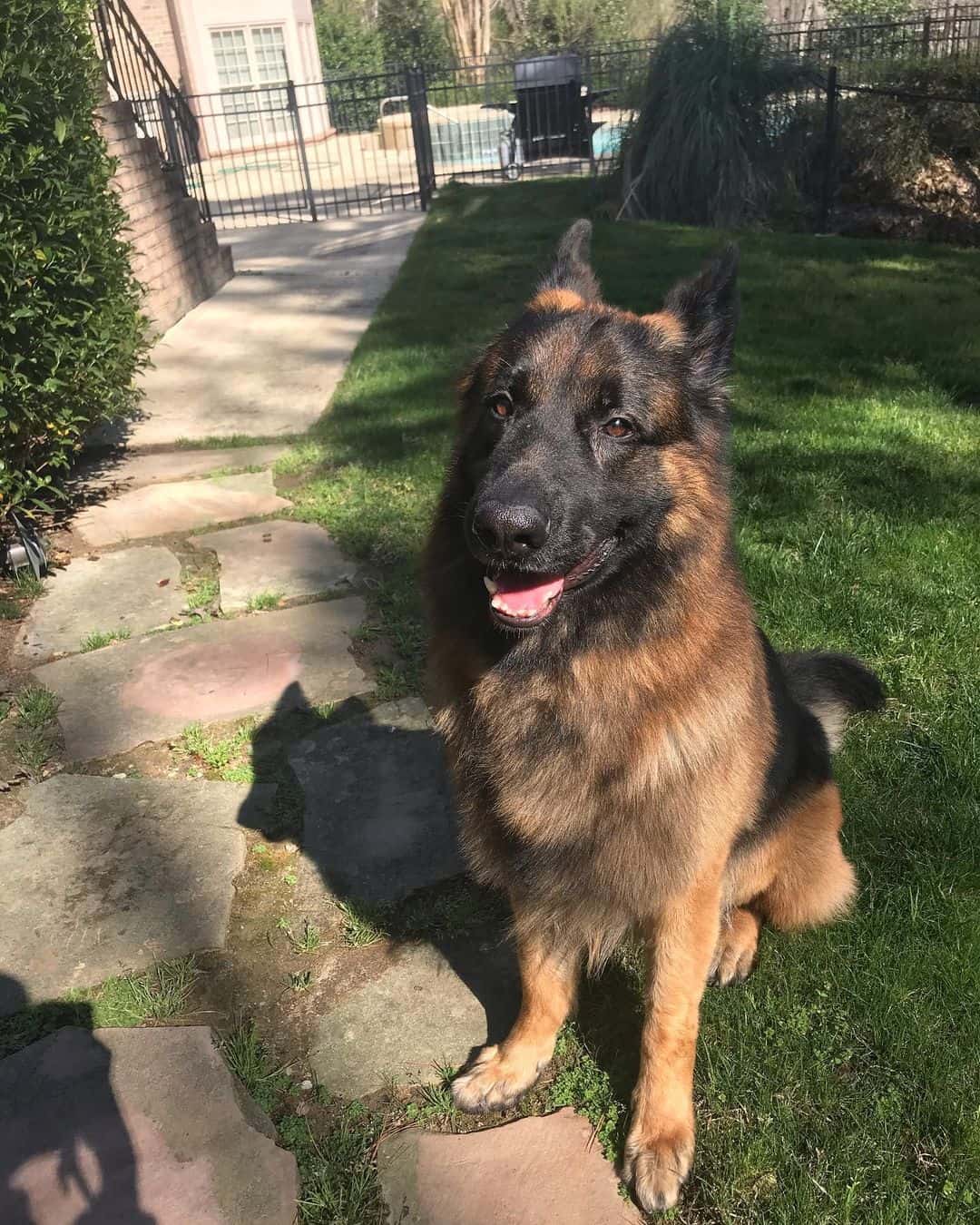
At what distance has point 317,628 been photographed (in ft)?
13.2

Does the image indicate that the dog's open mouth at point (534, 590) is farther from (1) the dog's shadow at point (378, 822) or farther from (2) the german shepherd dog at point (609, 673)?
(1) the dog's shadow at point (378, 822)

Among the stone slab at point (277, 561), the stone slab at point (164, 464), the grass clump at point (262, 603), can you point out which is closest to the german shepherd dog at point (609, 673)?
the grass clump at point (262, 603)

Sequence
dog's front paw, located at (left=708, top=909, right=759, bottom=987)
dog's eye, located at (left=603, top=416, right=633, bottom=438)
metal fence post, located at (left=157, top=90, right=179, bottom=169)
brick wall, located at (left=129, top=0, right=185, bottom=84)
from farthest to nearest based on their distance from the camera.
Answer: brick wall, located at (left=129, top=0, right=185, bottom=84) < metal fence post, located at (left=157, top=90, right=179, bottom=169) < dog's front paw, located at (left=708, top=909, right=759, bottom=987) < dog's eye, located at (left=603, top=416, right=633, bottom=438)

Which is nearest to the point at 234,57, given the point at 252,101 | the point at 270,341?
the point at 252,101

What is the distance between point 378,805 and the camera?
307 cm

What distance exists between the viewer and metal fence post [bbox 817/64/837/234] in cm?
1075

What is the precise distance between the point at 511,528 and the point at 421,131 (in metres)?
15.6

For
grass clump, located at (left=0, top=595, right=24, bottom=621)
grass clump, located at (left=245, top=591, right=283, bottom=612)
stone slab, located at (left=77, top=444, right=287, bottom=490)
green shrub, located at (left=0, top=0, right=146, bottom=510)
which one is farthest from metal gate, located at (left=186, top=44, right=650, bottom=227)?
grass clump, located at (left=245, top=591, right=283, bottom=612)

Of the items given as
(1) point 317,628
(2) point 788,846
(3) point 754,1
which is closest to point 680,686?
(2) point 788,846

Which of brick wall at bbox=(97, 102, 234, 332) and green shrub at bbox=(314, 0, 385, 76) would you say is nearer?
brick wall at bbox=(97, 102, 234, 332)

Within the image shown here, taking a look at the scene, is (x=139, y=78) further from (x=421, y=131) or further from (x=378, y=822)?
(x=378, y=822)

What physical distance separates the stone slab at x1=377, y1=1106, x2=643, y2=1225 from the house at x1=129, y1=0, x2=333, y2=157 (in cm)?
2824

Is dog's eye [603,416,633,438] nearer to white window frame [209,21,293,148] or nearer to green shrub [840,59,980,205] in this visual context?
green shrub [840,59,980,205]

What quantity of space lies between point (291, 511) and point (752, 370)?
11.7 ft
